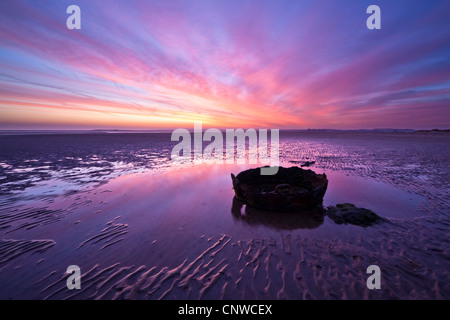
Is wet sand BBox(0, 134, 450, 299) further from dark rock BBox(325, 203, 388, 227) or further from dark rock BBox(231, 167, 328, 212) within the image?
dark rock BBox(231, 167, 328, 212)

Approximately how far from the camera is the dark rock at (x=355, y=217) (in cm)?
650

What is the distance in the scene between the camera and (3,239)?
5344mm

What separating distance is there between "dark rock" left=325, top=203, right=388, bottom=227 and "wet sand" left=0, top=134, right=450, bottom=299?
→ 11.0 inches

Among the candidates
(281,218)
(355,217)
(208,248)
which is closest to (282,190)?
(281,218)

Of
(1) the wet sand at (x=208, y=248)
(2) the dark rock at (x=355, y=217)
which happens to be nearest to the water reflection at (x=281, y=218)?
(1) the wet sand at (x=208, y=248)

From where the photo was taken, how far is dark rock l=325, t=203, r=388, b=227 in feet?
21.3

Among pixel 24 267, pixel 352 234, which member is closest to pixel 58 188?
pixel 24 267

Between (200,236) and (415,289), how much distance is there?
5.09 m

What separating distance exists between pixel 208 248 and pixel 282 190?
16.3 ft

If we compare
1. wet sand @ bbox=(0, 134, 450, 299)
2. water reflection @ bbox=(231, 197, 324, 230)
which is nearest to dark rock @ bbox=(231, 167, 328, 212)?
water reflection @ bbox=(231, 197, 324, 230)

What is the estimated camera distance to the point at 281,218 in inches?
274

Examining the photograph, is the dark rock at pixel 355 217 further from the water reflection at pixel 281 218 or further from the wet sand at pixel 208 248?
the water reflection at pixel 281 218

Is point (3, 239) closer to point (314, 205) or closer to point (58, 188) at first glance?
point (58, 188)
